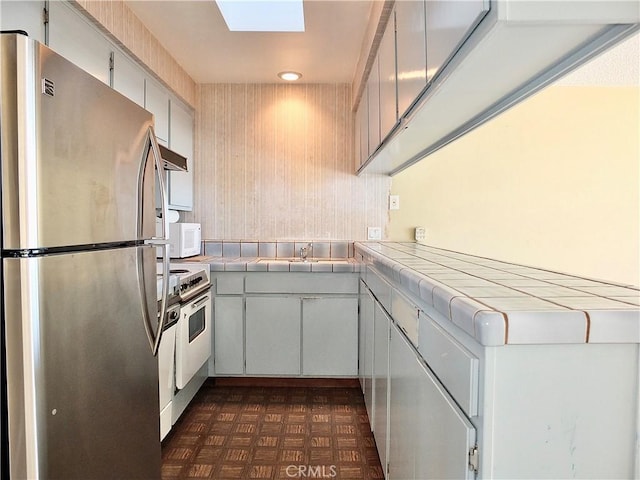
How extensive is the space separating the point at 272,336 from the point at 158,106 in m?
1.73

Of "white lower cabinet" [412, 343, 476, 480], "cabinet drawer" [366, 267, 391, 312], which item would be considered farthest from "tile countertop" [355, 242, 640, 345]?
"cabinet drawer" [366, 267, 391, 312]

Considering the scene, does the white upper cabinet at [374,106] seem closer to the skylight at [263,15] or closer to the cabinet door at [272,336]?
the skylight at [263,15]

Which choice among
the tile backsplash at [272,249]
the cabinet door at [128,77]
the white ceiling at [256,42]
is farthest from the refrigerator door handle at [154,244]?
the tile backsplash at [272,249]

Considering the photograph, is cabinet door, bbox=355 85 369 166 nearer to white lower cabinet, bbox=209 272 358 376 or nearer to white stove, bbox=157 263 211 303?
white lower cabinet, bbox=209 272 358 376

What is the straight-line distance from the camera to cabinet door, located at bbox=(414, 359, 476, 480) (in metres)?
0.80

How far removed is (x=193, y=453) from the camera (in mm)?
2062

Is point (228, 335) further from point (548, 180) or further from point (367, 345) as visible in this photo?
point (548, 180)

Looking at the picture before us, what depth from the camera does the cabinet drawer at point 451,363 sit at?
77 cm

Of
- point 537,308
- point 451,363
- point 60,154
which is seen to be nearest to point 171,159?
point 60,154

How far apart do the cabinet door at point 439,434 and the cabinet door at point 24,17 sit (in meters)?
1.79

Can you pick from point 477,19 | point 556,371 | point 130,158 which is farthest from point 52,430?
point 477,19

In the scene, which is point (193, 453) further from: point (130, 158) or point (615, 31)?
point (615, 31)

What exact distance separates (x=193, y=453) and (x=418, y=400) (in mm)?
1441

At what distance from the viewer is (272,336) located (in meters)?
2.86
